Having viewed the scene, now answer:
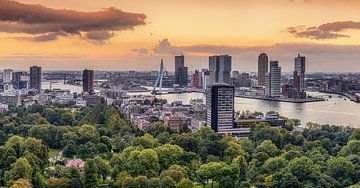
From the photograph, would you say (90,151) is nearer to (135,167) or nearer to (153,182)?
(135,167)

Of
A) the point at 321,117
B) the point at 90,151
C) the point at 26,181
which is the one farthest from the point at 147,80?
the point at 26,181

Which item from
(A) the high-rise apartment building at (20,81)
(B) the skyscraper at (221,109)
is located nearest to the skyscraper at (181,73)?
(A) the high-rise apartment building at (20,81)

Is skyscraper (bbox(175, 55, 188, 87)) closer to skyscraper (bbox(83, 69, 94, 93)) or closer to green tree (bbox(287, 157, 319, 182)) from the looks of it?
skyscraper (bbox(83, 69, 94, 93))

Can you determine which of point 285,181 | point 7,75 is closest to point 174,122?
point 285,181

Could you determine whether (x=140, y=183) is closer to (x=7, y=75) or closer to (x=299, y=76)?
(x=299, y=76)

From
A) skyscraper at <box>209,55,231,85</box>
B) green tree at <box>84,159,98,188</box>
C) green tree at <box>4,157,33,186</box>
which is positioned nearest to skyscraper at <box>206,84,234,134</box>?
green tree at <box>84,159,98,188</box>
